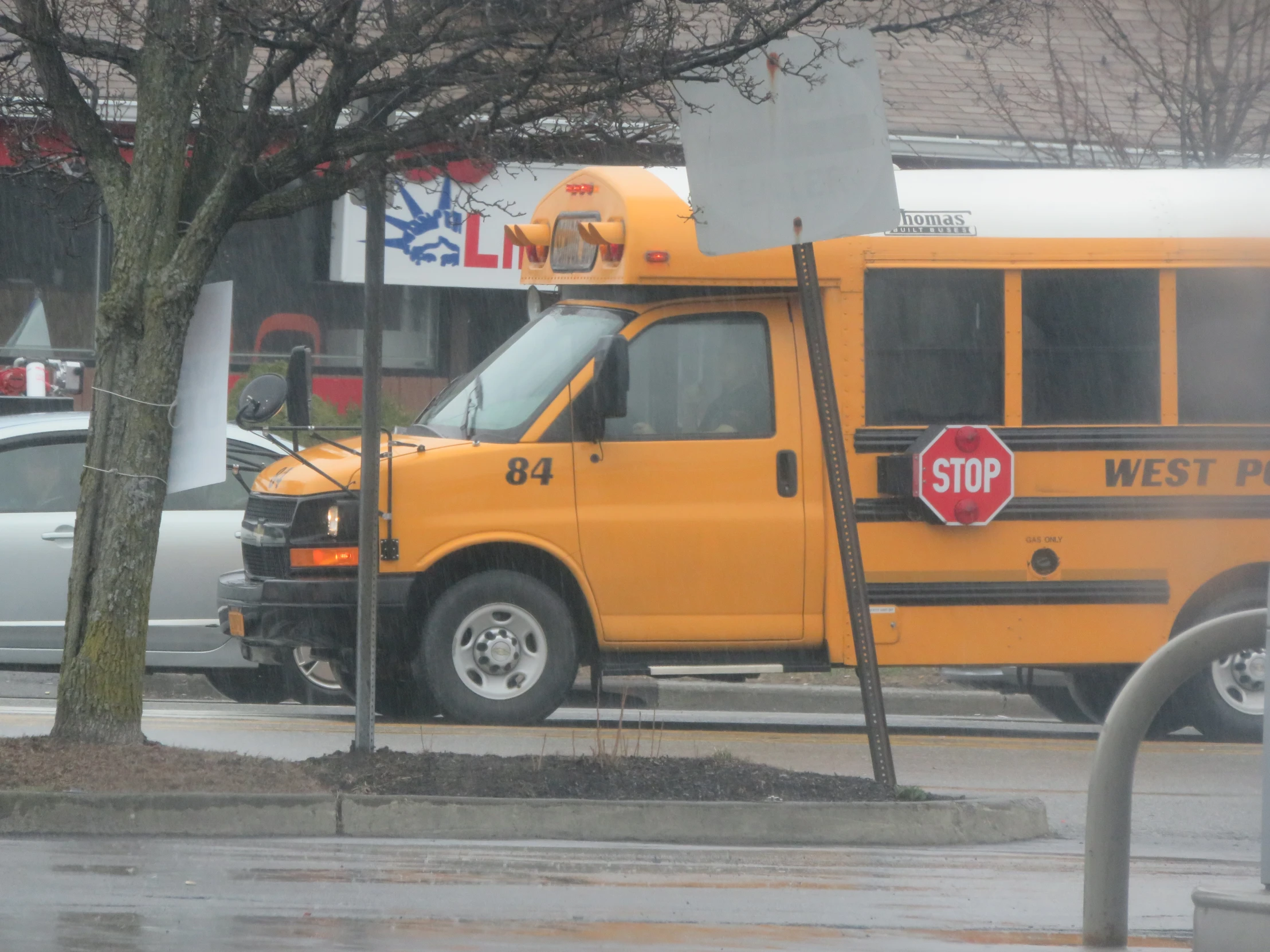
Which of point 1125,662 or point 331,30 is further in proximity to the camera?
point 1125,662

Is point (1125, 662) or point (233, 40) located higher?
point (233, 40)

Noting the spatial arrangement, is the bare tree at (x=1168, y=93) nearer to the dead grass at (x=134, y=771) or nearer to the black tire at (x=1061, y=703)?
the black tire at (x=1061, y=703)

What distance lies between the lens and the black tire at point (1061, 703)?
40.4 feet

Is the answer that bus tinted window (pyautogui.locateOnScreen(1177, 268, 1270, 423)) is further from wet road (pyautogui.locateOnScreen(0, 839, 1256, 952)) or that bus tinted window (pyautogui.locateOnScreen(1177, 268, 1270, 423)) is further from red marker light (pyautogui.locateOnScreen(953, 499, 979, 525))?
wet road (pyautogui.locateOnScreen(0, 839, 1256, 952))

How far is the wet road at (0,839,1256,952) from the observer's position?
5.21 m

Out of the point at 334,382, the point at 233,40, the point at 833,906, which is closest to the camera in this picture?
the point at 833,906

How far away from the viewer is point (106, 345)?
289 inches

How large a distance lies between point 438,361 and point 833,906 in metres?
14.0

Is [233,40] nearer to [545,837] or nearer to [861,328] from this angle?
[545,837]

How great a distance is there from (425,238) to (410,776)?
38.5ft

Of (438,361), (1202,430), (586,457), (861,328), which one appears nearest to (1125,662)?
(1202,430)

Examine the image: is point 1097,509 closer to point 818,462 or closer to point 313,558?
point 818,462

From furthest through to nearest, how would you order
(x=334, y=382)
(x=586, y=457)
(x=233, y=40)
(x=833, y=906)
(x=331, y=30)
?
(x=334, y=382), (x=586, y=457), (x=233, y=40), (x=331, y=30), (x=833, y=906)

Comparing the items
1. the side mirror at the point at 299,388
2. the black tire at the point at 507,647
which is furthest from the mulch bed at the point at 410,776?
the black tire at the point at 507,647
